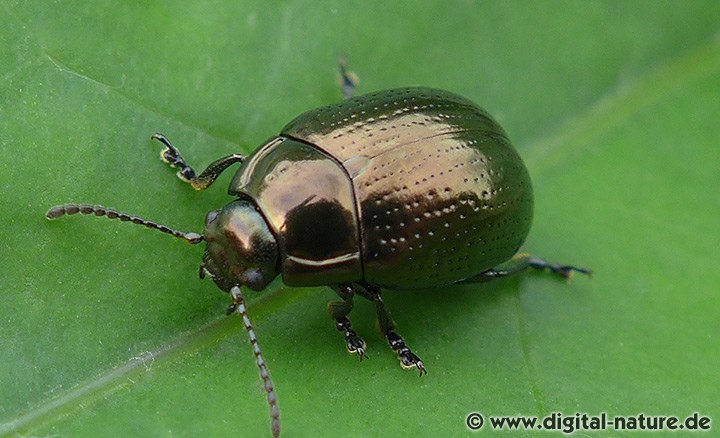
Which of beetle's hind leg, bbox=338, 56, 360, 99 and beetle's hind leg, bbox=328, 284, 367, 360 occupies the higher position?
beetle's hind leg, bbox=338, 56, 360, 99

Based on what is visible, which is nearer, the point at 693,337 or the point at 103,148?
the point at 103,148

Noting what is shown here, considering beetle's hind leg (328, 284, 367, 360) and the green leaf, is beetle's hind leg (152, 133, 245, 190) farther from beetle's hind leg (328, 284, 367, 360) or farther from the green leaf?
beetle's hind leg (328, 284, 367, 360)

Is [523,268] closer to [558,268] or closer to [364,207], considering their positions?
[558,268]

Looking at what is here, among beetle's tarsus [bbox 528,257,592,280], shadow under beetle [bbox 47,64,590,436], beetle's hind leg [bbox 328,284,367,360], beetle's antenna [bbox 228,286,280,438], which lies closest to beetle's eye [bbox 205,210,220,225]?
shadow under beetle [bbox 47,64,590,436]

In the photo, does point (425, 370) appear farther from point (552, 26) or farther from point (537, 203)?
point (552, 26)

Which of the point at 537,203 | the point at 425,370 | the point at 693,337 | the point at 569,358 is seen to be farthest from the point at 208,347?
the point at 693,337

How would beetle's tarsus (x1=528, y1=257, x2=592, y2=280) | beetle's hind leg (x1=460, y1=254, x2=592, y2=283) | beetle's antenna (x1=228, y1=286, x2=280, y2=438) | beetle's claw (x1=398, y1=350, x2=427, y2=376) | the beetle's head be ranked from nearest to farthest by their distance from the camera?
beetle's antenna (x1=228, y1=286, x2=280, y2=438) → the beetle's head → beetle's claw (x1=398, y1=350, x2=427, y2=376) → beetle's hind leg (x1=460, y1=254, x2=592, y2=283) → beetle's tarsus (x1=528, y1=257, x2=592, y2=280)

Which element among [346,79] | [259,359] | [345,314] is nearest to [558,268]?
[345,314]
